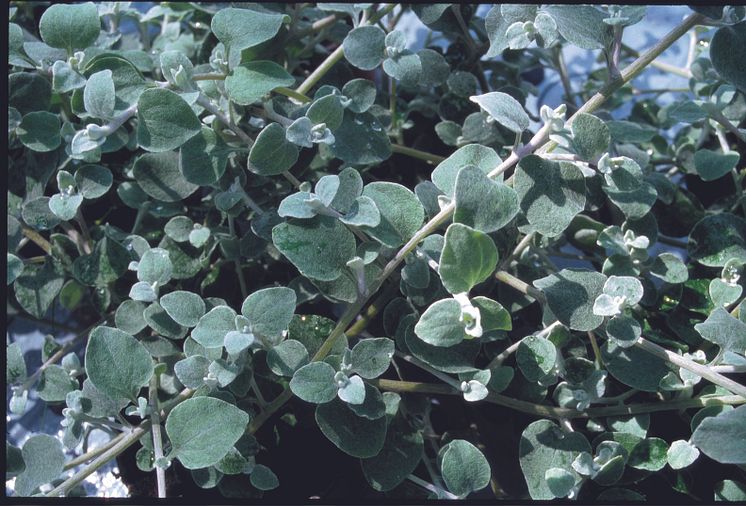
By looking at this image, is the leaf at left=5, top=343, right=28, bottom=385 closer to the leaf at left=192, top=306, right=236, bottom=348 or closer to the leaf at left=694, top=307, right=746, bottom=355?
the leaf at left=192, top=306, right=236, bottom=348

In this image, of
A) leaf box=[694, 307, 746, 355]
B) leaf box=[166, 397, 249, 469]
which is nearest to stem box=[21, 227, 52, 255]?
leaf box=[166, 397, 249, 469]

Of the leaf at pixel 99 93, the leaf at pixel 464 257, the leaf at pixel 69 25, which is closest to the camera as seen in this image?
the leaf at pixel 464 257

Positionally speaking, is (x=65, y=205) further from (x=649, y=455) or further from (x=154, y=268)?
(x=649, y=455)

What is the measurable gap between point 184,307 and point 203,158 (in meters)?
0.17

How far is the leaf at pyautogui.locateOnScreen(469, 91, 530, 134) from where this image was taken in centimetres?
66

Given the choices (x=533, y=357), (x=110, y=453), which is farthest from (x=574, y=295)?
(x=110, y=453)

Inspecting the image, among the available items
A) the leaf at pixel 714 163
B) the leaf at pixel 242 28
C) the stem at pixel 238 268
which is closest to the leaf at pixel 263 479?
the stem at pixel 238 268

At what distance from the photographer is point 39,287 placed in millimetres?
864

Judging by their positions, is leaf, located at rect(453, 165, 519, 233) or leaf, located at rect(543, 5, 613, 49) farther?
leaf, located at rect(543, 5, 613, 49)

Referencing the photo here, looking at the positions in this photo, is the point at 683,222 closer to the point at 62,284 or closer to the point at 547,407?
the point at 547,407

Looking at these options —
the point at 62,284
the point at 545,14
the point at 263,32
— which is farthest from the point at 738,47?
the point at 62,284

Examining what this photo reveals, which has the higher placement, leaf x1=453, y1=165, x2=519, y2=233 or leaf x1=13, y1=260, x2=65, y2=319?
leaf x1=453, y1=165, x2=519, y2=233

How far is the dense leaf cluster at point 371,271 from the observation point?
26.5 inches

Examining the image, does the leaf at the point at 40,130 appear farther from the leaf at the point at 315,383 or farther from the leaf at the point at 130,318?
the leaf at the point at 315,383
